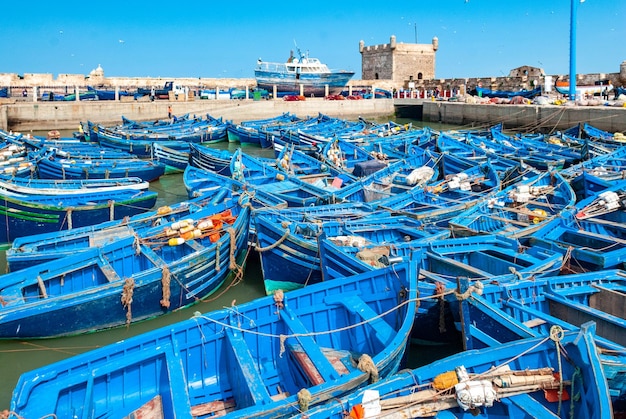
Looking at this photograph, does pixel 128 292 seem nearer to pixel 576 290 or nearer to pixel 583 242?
pixel 576 290

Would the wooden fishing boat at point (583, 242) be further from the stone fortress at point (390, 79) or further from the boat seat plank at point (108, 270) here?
the stone fortress at point (390, 79)

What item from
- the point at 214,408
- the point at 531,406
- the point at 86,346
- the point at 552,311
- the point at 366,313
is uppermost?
the point at 366,313

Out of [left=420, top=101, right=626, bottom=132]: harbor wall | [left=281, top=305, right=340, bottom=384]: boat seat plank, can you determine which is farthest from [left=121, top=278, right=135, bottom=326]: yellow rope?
[left=420, top=101, right=626, bottom=132]: harbor wall

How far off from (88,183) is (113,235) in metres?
5.75

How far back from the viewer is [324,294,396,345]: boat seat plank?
21.6 feet

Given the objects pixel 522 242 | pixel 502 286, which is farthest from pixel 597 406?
pixel 522 242

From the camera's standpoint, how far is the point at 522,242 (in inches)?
395

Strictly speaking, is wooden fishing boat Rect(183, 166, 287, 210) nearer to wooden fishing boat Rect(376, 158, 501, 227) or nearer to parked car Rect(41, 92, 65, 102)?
wooden fishing boat Rect(376, 158, 501, 227)

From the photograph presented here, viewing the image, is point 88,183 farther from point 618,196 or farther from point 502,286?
point 618,196

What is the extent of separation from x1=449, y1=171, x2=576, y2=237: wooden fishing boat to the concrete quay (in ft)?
65.3

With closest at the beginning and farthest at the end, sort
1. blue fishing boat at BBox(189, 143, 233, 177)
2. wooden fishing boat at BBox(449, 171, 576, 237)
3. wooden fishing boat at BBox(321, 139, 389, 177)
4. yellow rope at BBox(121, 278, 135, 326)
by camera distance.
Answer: yellow rope at BBox(121, 278, 135, 326)
wooden fishing boat at BBox(449, 171, 576, 237)
wooden fishing boat at BBox(321, 139, 389, 177)
blue fishing boat at BBox(189, 143, 233, 177)

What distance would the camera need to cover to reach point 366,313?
6.93 meters

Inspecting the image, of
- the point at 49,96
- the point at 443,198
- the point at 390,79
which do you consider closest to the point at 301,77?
the point at 390,79

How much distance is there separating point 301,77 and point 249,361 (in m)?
52.3
